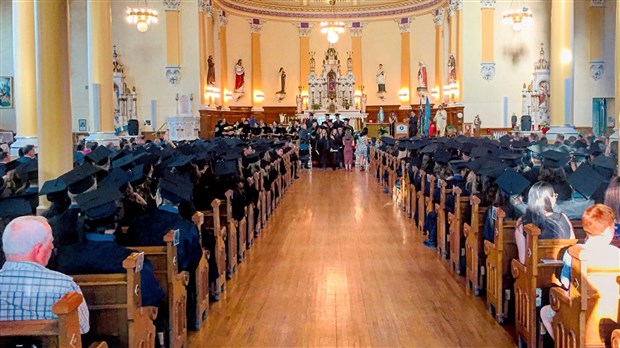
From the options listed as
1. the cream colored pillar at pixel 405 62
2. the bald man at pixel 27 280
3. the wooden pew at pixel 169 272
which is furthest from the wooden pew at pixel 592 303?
the cream colored pillar at pixel 405 62

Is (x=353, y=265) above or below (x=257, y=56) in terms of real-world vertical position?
below

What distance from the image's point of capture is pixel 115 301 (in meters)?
3.96

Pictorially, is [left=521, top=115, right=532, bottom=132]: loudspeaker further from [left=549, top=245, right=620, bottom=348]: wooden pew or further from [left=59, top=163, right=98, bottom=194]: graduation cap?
[left=549, top=245, right=620, bottom=348]: wooden pew

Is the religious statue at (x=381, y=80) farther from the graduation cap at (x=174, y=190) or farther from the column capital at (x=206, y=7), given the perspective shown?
the graduation cap at (x=174, y=190)

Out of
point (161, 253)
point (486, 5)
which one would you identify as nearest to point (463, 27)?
point (486, 5)

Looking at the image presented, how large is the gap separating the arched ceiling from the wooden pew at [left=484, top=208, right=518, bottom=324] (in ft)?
88.0

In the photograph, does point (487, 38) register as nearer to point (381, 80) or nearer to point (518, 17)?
point (518, 17)

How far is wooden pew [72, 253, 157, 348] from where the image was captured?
3914mm

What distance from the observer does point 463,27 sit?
2608cm

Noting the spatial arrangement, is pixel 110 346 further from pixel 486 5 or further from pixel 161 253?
pixel 486 5

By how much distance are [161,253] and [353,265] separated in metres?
3.87

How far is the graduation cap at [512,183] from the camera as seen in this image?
646 centimetres

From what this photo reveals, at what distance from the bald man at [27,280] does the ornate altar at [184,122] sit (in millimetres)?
21560

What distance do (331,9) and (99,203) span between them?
96.2 ft
